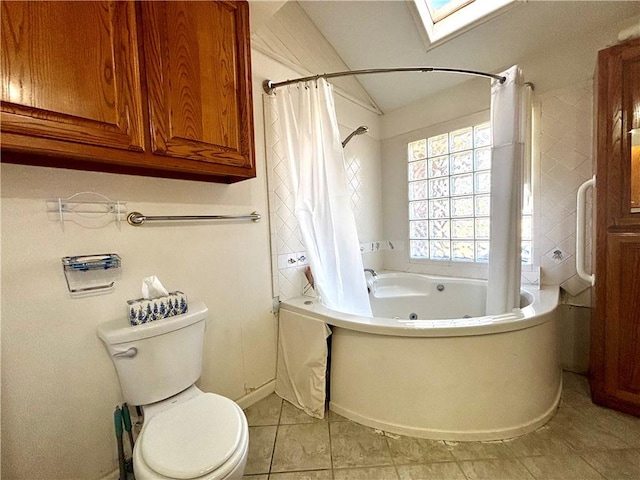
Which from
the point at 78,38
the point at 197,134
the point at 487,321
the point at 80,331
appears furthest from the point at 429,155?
the point at 80,331

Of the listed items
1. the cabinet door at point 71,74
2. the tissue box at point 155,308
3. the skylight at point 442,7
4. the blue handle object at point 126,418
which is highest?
the skylight at point 442,7

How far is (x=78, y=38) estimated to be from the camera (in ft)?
3.04

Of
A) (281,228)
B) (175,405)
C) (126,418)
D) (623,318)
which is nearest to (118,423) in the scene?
(126,418)

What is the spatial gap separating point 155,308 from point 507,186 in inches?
85.0

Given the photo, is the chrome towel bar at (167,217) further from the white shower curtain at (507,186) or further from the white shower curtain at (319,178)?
the white shower curtain at (507,186)

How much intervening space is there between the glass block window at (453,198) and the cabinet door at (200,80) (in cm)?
188

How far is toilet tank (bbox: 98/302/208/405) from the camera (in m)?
1.12

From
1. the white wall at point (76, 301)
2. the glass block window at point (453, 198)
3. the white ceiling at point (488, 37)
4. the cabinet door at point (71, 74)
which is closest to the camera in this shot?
the cabinet door at point (71, 74)

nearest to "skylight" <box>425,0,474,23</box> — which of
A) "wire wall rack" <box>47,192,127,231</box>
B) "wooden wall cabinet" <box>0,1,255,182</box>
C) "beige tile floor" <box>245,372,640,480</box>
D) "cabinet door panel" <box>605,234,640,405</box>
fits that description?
"wooden wall cabinet" <box>0,1,255,182</box>

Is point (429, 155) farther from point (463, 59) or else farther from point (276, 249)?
point (276, 249)

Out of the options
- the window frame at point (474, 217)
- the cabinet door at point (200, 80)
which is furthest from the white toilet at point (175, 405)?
the window frame at point (474, 217)

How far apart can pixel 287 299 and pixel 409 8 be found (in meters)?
2.20

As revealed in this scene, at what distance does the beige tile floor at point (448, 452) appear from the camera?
1.24 metres

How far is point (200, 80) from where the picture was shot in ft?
4.08
